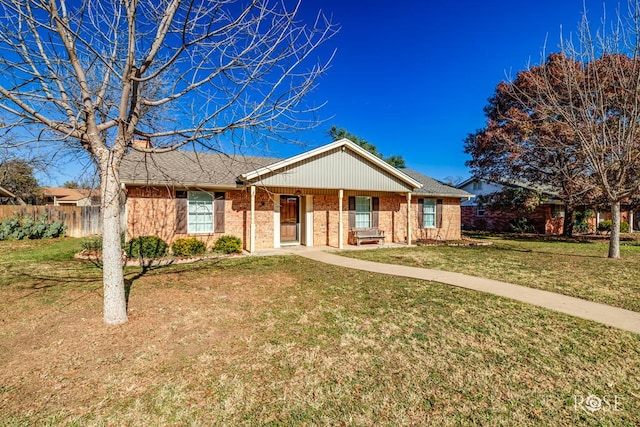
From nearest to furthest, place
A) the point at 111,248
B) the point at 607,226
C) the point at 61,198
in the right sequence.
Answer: the point at 111,248, the point at 607,226, the point at 61,198

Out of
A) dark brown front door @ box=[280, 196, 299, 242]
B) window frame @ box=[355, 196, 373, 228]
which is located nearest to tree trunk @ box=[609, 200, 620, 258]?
window frame @ box=[355, 196, 373, 228]

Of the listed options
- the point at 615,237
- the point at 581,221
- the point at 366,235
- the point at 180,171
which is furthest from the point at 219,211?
the point at 581,221

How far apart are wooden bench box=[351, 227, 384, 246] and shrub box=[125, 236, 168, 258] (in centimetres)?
775

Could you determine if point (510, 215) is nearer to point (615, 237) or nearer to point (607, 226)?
point (607, 226)

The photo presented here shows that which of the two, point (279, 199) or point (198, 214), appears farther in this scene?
point (279, 199)

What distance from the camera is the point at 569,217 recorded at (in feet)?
66.1

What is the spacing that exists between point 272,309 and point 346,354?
6.30ft

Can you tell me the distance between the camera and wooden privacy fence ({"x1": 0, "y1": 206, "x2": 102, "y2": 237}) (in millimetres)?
16781

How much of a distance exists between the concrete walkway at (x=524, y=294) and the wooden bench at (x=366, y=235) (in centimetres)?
396

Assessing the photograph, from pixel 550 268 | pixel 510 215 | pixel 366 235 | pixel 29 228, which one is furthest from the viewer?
pixel 510 215

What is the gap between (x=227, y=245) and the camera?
11.6 metres

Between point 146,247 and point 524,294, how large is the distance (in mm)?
Result: 10508

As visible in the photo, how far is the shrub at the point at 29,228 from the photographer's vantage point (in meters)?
15.3

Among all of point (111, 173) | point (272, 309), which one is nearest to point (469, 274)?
point (272, 309)
